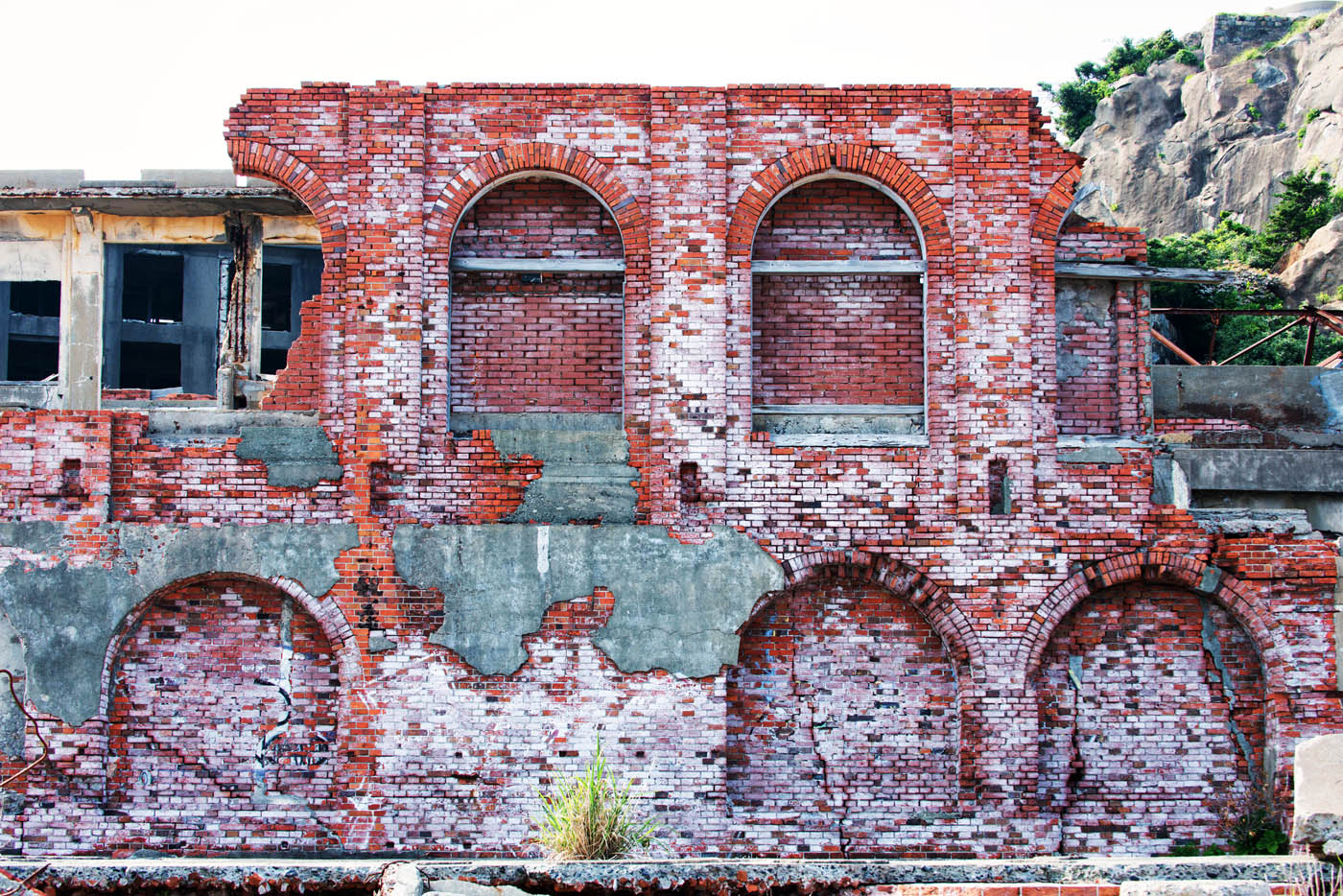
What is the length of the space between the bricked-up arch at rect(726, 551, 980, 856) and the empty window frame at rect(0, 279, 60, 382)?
38.2 feet

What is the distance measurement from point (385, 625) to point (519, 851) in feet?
7.67

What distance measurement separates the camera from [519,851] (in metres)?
9.73

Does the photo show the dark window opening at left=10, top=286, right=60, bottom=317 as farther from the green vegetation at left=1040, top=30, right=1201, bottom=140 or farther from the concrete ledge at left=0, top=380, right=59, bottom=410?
the green vegetation at left=1040, top=30, right=1201, bottom=140

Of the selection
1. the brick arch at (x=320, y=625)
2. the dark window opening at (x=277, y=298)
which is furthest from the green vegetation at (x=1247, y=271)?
the brick arch at (x=320, y=625)

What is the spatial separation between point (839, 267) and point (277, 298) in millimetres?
11529

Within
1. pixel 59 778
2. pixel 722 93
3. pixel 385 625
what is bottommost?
pixel 59 778

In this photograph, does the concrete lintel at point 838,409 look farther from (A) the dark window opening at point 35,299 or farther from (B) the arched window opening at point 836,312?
(A) the dark window opening at point 35,299

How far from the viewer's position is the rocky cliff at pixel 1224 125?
31422mm

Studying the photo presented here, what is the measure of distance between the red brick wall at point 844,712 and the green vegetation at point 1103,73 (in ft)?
103

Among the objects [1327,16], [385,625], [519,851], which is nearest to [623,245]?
[385,625]

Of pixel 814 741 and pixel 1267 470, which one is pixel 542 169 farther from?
pixel 1267 470

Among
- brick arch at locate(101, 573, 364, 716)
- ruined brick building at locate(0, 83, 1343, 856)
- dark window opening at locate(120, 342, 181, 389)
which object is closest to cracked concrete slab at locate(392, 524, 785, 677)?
ruined brick building at locate(0, 83, 1343, 856)

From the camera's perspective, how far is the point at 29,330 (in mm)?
16453

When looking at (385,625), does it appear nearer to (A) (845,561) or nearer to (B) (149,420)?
(B) (149,420)
